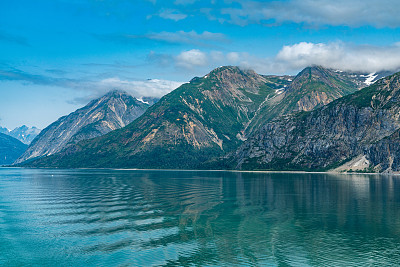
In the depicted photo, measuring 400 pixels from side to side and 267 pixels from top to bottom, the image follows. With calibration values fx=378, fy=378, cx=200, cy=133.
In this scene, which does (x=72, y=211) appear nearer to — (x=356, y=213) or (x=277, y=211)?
(x=277, y=211)

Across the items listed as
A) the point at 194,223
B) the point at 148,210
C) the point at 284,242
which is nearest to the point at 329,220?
the point at 284,242

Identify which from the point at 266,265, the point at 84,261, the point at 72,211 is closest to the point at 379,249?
the point at 266,265

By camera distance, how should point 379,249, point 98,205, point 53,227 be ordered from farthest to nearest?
point 98,205 < point 53,227 < point 379,249

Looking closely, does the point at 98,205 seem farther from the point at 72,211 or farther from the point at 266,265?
the point at 266,265

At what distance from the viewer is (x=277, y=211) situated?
13088 cm

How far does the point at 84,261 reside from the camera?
74.1 metres

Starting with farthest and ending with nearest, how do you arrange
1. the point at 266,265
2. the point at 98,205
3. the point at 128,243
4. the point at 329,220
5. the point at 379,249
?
the point at 98,205
the point at 329,220
the point at 128,243
the point at 379,249
the point at 266,265

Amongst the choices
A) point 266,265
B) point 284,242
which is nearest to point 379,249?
point 284,242

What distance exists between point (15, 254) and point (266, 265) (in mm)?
52544

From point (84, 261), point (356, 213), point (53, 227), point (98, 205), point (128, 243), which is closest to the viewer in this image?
point (84, 261)

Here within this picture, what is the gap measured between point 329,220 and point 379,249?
3298 centimetres

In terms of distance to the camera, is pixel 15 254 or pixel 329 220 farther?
pixel 329 220

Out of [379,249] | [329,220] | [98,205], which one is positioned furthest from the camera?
[98,205]

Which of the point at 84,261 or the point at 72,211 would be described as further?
the point at 72,211
